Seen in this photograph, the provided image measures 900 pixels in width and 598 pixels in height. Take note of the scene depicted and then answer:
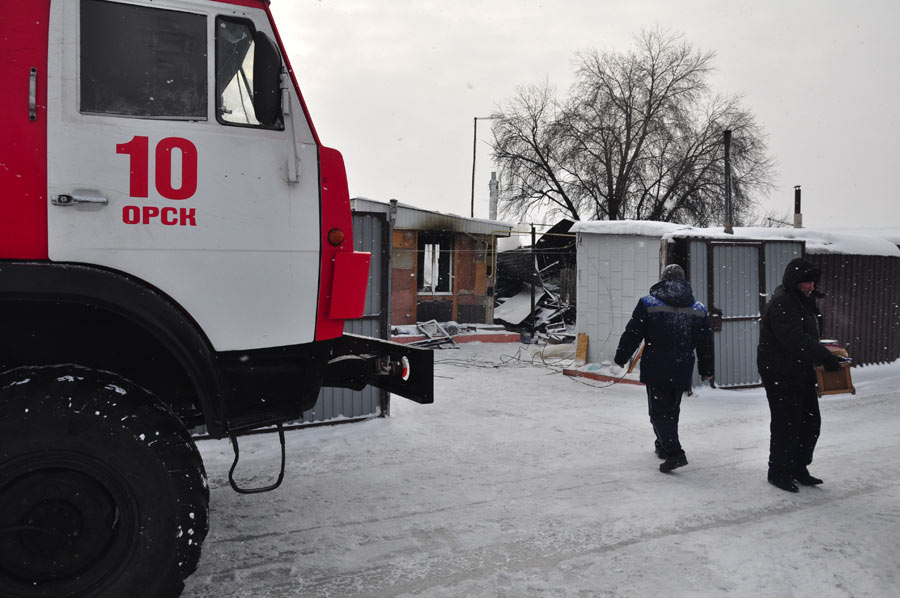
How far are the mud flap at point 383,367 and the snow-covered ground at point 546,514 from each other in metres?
0.99

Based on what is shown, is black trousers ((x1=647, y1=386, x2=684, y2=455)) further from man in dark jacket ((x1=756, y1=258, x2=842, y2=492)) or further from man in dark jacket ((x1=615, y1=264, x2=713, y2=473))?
man in dark jacket ((x1=756, y1=258, x2=842, y2=492))

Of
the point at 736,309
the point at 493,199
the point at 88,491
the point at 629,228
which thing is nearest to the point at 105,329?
the point at 88,491

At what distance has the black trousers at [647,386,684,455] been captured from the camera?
17.4ft

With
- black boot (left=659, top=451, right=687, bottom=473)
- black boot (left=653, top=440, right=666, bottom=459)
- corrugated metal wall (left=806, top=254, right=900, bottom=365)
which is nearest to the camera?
black boot (left=659, top=451, right=687, bottom=473)

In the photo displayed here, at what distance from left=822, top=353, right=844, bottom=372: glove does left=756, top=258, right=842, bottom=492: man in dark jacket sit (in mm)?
84

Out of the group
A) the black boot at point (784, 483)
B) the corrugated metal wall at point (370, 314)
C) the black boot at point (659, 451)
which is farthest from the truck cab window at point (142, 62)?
the black boot at point (784, 483)

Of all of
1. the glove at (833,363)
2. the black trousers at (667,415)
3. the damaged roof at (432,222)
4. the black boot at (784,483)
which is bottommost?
the black boot at (784,483)

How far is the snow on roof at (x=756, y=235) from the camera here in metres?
9.53

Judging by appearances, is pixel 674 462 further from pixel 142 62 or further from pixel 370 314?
pixel 142 62

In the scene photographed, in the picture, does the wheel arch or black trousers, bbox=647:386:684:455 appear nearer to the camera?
the wheel arch

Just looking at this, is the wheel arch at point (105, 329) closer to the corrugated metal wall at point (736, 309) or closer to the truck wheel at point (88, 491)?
the truck wheel at point (88, 491)

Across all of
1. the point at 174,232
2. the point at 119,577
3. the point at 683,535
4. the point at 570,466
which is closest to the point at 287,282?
the point at 174,232

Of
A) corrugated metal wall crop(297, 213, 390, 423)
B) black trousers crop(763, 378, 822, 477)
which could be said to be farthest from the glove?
corrugated metal wall crop(297, 213, 390, 423)

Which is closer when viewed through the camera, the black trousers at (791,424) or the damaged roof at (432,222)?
the black trousers at (791,424)
